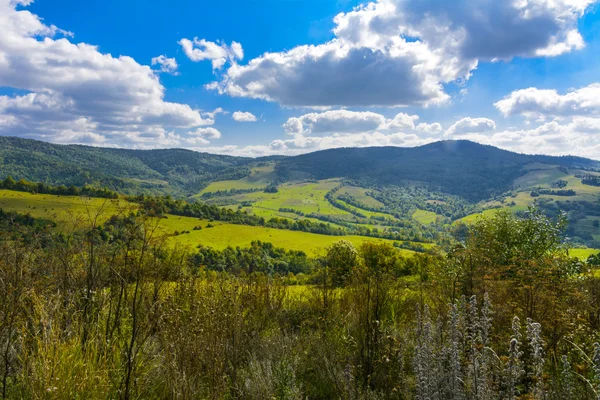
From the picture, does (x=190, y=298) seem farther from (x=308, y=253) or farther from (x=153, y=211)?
(x=308, y=253)

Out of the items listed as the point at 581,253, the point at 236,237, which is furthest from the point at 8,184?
the point at 581,253

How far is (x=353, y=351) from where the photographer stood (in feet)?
21.1

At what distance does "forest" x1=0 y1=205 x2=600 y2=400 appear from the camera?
356cm

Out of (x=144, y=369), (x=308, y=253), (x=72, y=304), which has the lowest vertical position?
(x=308, y=253)

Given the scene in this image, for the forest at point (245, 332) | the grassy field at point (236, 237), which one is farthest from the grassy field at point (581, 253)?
the grassy field at point (236, 237)

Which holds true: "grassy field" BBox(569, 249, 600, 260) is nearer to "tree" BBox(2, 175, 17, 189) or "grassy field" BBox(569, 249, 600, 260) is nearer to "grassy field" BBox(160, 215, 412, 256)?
"grassy field" BBox(160, 215, 412, 256)

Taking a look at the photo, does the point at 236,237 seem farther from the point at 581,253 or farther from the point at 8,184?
the point at 581,253

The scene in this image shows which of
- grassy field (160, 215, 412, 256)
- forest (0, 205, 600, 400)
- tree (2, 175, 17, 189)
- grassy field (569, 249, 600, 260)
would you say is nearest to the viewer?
forest (0, 205, 600, 400)

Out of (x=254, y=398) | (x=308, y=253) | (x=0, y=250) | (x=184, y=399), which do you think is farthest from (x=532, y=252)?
(x=308, y=253)

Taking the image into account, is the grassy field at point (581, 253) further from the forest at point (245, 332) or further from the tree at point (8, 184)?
the tree at point (8, 184)

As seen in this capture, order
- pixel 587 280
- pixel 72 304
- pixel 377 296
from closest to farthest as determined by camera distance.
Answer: pixel 72 304 → pixel 377 296 → pixel 587 280

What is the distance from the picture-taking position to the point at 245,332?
5.79m

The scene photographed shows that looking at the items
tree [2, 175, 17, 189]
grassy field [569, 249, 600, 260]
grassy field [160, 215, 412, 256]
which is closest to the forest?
grassy field [569, 249, 600, 260]

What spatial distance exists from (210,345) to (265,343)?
2100mm
